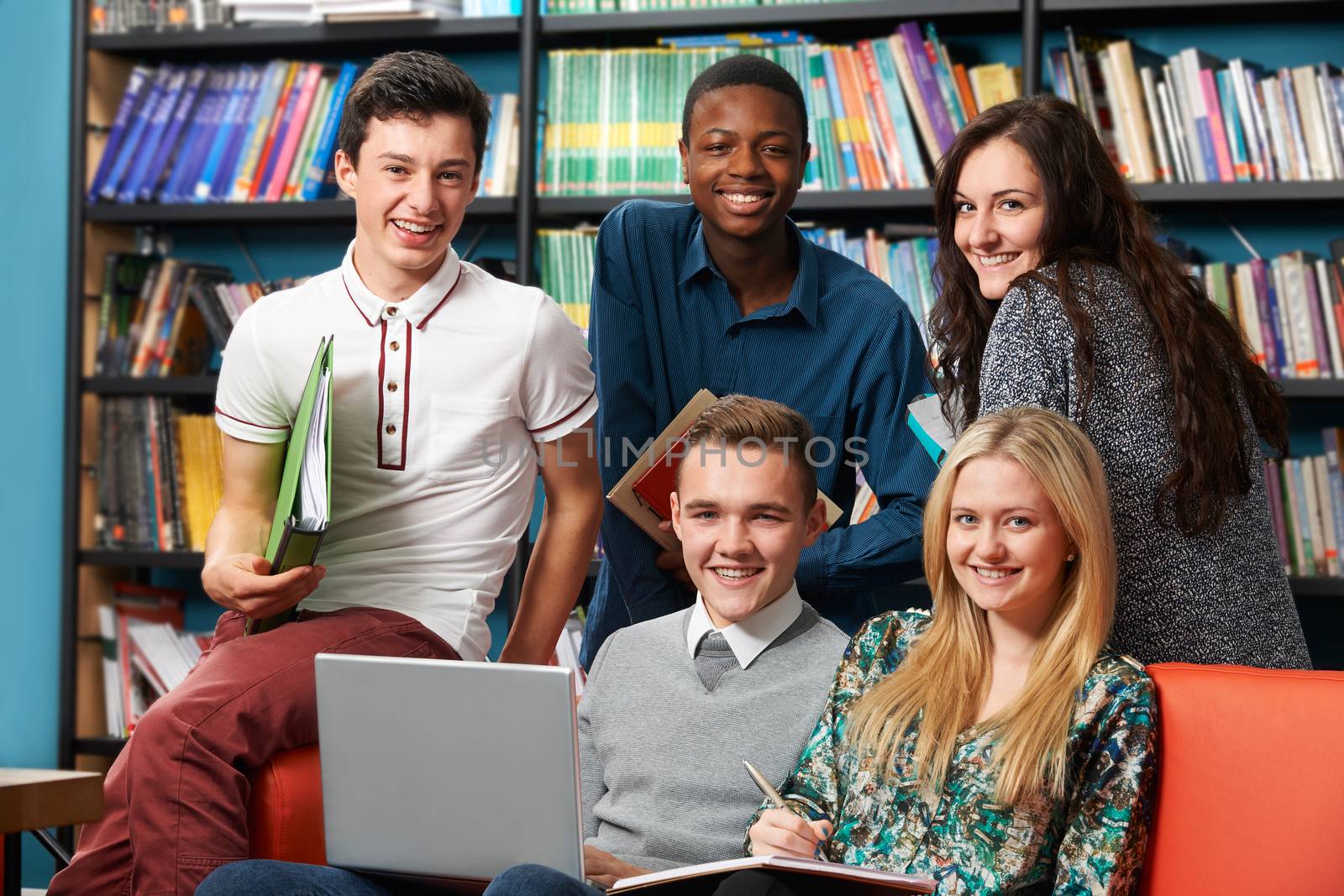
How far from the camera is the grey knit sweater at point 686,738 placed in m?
1.56

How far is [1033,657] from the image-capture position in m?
1.45

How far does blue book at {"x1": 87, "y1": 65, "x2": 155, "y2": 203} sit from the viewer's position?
3.17 metres

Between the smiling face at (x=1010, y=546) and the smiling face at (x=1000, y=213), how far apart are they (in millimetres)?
333

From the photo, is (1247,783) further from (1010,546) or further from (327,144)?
(327,144)

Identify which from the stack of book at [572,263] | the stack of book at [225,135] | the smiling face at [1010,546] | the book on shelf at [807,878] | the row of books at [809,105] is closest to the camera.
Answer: the book on shelf at [807,878]

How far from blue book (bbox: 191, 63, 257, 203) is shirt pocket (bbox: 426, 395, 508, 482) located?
1675mm

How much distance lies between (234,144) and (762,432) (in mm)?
1936

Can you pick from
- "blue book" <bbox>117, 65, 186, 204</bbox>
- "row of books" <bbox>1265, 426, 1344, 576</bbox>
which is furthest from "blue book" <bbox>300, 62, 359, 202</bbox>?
"row of books" <bbox>1265, 426, 1344, 576</bbox>

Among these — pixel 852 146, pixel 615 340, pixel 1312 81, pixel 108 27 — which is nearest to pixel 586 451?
pixel 615 340

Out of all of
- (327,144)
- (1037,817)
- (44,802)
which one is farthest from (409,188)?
(327,144)

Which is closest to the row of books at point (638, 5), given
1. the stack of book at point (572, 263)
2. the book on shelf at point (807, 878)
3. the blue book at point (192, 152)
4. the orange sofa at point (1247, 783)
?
the stack of book at point (572, 263)

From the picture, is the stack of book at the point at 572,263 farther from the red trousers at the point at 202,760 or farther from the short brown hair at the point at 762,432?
the red trousers at the point at 202,760

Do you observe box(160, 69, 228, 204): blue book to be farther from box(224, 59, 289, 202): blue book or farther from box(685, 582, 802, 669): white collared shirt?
box(685, 582, 802, 669): white collared shirt

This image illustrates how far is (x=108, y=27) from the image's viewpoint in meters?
3.18
